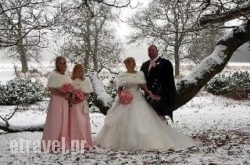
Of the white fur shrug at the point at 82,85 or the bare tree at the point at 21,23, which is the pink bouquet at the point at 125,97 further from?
the bare tree at the point at 21,23

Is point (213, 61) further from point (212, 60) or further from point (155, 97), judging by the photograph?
point (155, 97)

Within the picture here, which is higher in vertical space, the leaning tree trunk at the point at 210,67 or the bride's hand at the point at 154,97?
the leaning tree trunk at the point at 210,67

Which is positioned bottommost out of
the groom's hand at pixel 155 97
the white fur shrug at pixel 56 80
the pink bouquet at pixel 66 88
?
the groom's hand at pixel 155 97

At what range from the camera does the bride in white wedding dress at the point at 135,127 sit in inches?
315

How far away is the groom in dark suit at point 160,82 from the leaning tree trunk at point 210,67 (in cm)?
93

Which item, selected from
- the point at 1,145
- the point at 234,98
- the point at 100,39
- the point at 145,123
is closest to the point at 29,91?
the point at 234,98

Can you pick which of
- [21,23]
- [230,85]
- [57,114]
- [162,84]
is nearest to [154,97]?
[162,84]

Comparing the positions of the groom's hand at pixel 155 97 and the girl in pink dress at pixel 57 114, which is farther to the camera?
the groom's hand at pixel 155 97

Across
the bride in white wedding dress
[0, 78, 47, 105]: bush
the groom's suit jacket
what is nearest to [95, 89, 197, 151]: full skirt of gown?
the bride in white wedding dress

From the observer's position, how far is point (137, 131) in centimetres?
804

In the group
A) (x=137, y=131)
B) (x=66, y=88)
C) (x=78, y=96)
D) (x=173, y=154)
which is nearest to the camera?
(x=173, y=154)

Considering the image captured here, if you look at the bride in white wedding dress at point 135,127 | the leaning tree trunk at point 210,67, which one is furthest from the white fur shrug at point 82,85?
the leaning tree trunk at point 210,67

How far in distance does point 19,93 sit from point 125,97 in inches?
556

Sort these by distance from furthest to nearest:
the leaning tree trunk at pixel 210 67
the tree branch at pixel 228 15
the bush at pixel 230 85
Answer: the bush at pixel 230 85, the leaning tree trunk at pixel 210 67, the tree branch at pixel 228 15
